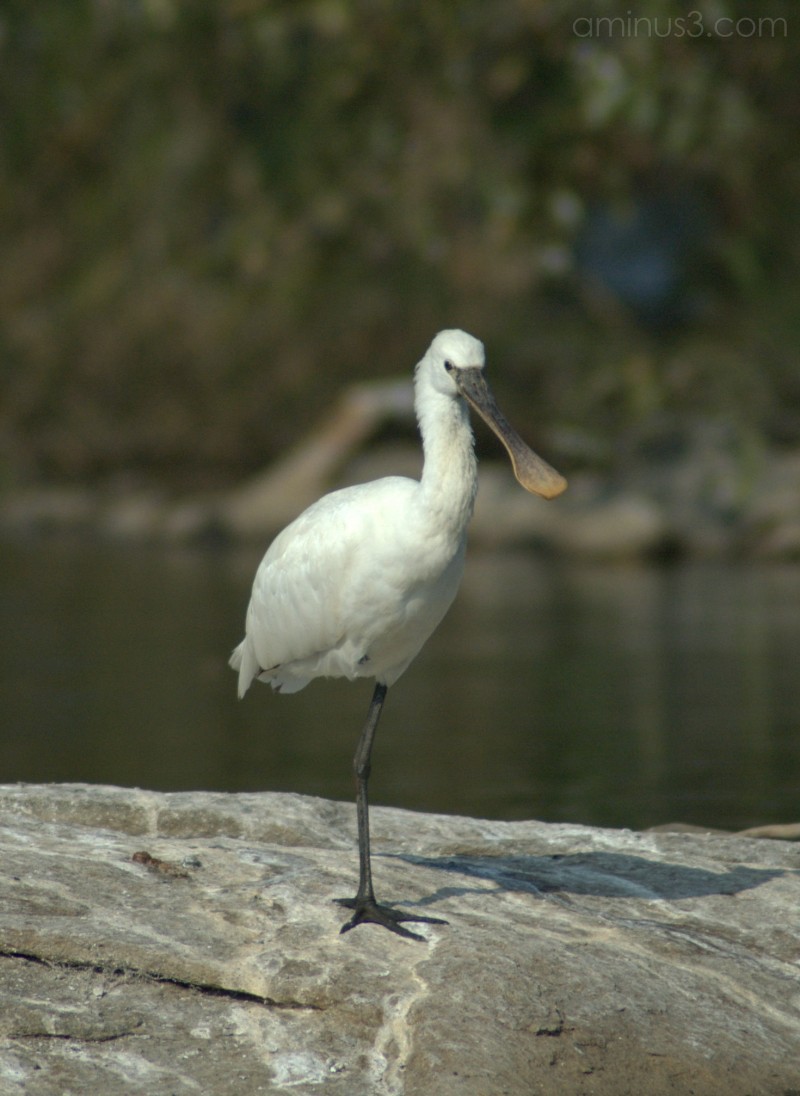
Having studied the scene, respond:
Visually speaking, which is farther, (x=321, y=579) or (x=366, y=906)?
(x=321, y=579)

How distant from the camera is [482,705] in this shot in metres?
12.2

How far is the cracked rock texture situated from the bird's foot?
43mm

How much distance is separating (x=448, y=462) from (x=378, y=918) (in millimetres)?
1325

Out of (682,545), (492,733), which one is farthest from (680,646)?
(682,545)

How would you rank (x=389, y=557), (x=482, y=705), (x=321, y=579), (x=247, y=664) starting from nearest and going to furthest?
(x=389, y=557)
(x=321, y=579)
(x=247, y=664)
(x=482, y=705)

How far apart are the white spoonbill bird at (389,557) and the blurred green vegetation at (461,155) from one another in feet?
14.7

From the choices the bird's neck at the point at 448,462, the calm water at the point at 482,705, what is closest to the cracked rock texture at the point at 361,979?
the bird's neck at the point at 448,462

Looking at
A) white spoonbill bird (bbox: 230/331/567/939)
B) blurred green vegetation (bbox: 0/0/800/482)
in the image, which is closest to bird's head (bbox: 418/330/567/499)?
white spoonbill bird (bbox: 230/331/567/939)

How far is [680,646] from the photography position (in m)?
14.6

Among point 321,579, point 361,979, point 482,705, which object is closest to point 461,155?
point 482,705

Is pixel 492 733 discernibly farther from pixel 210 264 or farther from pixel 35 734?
pixel 210 264

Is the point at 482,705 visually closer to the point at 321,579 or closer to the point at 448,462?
the point at 321,579

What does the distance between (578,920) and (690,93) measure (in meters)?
6.02

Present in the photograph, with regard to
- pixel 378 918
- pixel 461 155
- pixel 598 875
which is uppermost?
pixel 461 155
